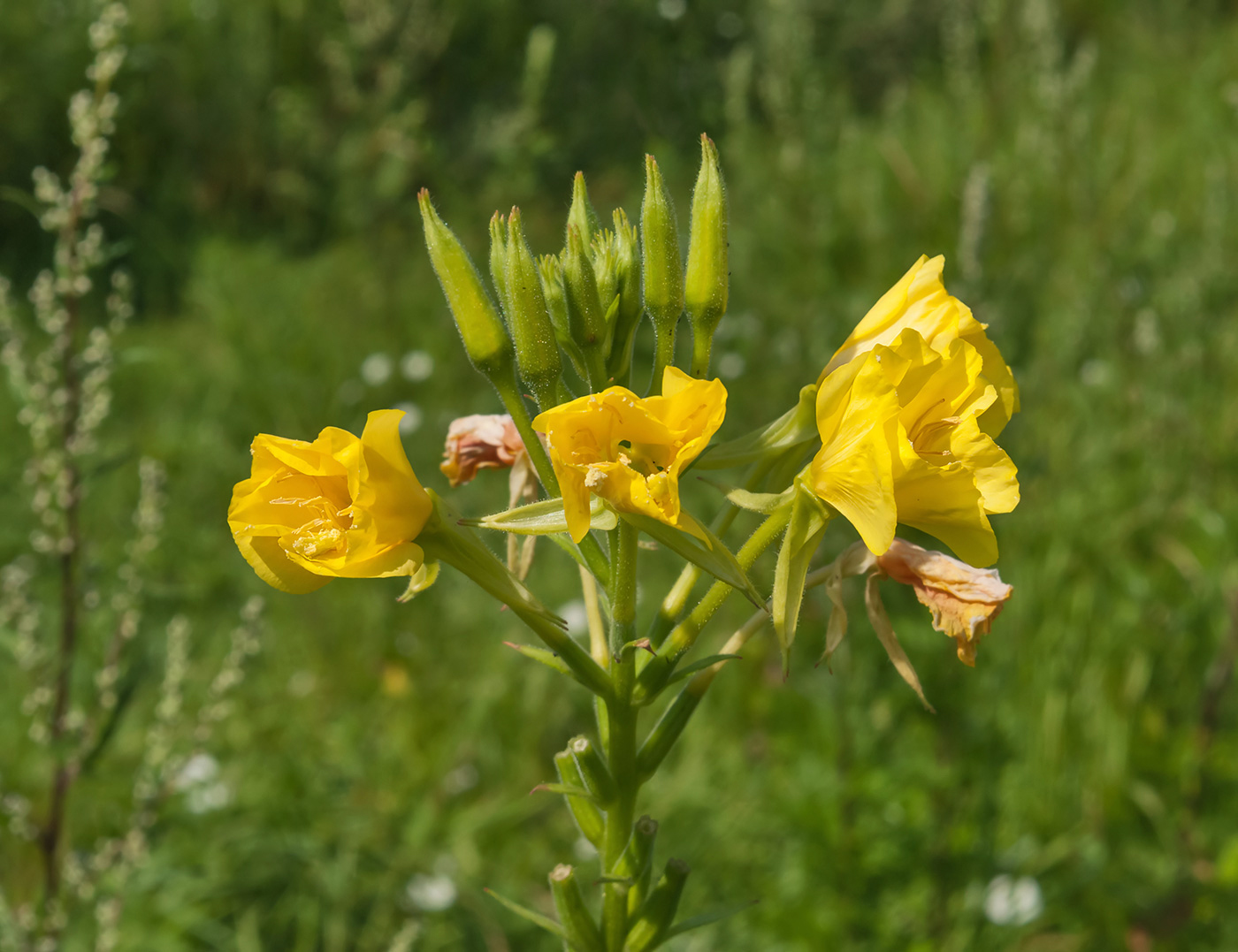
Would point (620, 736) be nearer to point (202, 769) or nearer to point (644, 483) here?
point (644, 483)

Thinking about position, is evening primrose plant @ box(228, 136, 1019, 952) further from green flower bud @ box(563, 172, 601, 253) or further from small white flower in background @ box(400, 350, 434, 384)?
small white flower in background @ box(400, 350, 434, 384)

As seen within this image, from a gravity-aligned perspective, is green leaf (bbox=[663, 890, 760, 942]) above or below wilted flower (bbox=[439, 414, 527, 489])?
below

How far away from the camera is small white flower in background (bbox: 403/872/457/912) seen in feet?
8.63

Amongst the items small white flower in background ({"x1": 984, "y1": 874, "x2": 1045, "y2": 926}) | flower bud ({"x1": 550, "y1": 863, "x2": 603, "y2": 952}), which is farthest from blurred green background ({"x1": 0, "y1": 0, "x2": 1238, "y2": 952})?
flower bud ({"x1": 550, "y1": 863, "x2": 603, "y2": 952})

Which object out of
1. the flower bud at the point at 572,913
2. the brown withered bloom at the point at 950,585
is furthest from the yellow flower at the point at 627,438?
the flower bud at the point at 572,913

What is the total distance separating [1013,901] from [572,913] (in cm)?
173

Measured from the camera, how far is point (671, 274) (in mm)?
1298

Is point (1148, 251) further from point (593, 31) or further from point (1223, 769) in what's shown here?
point (593, 31)

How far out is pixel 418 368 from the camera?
17.1 feet

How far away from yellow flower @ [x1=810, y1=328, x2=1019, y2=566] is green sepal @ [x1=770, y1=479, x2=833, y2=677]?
0.07 ft

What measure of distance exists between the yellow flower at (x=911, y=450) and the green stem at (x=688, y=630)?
122 millimetres

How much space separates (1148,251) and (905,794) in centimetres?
327

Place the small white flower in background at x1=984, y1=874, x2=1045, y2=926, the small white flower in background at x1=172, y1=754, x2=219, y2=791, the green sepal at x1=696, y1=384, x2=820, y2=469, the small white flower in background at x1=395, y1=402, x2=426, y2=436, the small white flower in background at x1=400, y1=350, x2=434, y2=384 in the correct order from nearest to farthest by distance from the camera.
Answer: the green sepal at x1=696, y1=384, x2=820, y2=469 < the small white flower in background at x1=984, y1=874, x2=1045, y2=926 < the small white flower in background at x1=172, y1=754, x2=219, y2=791 < the small white flower in background at x1=395, y1=402, x2=426, y2=436 < the small white flower in background at x1=400, y1=350, x2=434, y2=384

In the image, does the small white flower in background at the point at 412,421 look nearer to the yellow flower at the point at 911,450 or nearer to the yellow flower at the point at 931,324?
the yellow flower at the point at 931,324
